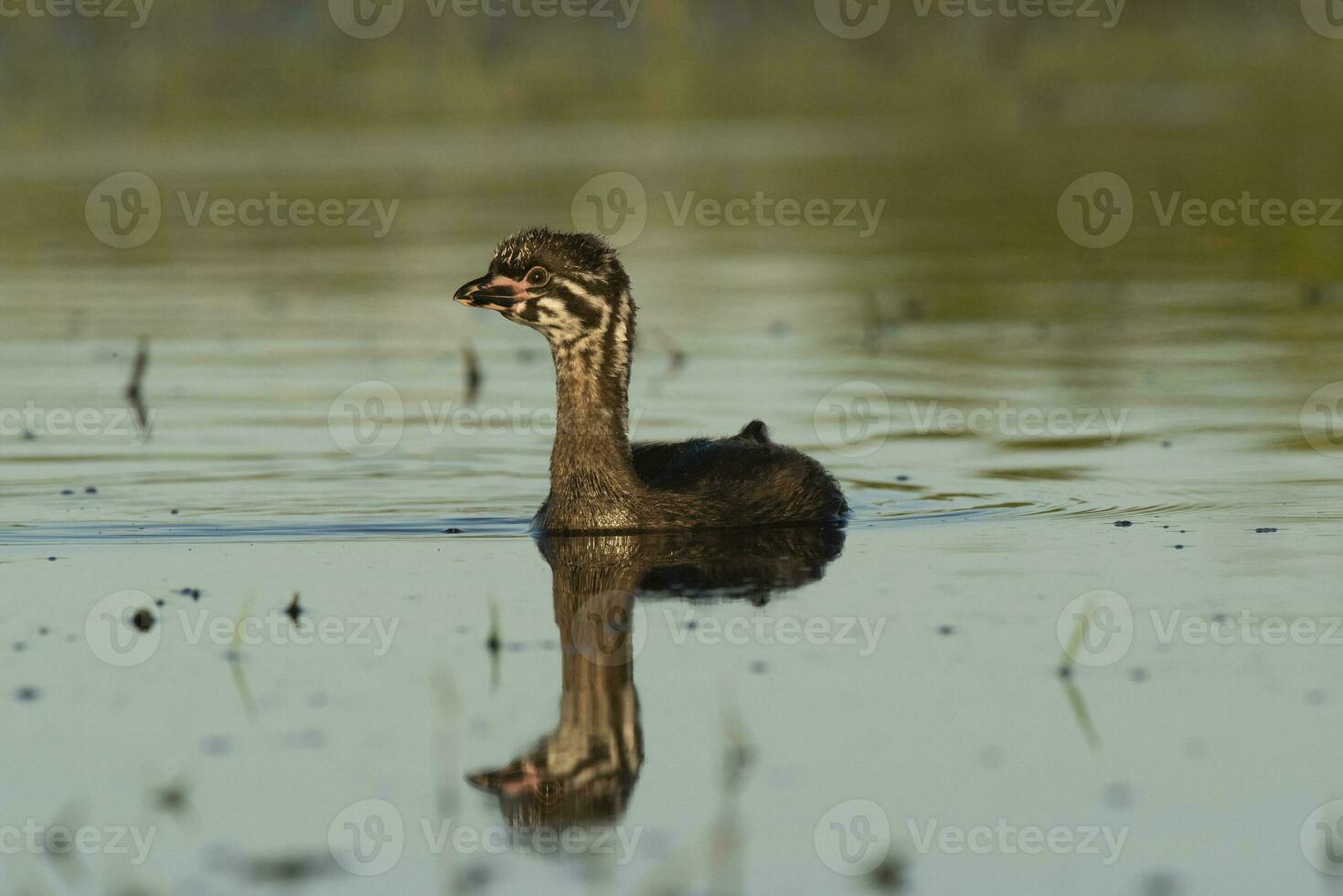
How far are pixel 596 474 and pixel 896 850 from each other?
6400 millimetres

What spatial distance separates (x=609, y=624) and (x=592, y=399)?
9.45 ft

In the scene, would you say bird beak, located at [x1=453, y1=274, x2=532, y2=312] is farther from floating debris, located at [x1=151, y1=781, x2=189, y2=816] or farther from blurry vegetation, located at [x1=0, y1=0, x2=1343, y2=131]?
blurry vegetation, located at [x1=0, y1=0, x2=1343, y2=131]

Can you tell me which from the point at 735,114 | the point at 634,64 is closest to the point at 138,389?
the point at 735,114

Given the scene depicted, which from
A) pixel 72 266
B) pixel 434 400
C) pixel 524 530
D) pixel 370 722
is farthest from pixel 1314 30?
pixel 370 722

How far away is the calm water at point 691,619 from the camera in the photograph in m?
8.39

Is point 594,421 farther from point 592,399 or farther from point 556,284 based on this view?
point 556,284

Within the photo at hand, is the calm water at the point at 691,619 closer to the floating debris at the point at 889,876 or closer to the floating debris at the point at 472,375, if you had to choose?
the floating debris at the point at 889,876

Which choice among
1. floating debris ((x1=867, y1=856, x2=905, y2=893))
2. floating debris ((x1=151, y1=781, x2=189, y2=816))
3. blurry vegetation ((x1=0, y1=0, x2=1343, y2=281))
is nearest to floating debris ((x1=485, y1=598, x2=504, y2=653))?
floating debris ((x1=151, y1=781, x2=189, y2=816))

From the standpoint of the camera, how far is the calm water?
839cm

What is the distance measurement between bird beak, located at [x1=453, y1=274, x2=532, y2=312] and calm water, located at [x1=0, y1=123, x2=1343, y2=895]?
1.44 metres

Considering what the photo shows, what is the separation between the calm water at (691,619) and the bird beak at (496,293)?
1437 mm

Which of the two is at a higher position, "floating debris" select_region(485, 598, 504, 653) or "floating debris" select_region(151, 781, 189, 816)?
"floating debris" select_region(485, 598, 504, 653)

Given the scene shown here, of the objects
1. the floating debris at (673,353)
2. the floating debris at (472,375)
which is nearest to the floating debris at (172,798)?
the floating debris at (472,375)

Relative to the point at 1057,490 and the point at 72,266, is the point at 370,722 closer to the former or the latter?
the point at 1057,490
